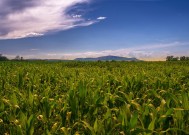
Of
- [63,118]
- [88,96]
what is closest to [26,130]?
[63,118]

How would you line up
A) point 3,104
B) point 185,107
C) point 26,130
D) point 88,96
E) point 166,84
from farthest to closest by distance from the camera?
point 166,84 < point 88,96 < point 3,104 < point 185,107 < point 26,130

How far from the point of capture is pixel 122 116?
3.54m

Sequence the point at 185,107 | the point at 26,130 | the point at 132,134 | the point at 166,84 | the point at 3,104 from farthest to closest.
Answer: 1. the point at 166,84
2. the point at 3,104
3. the point at 185,107
4. the point at 26,130
5. the point at 132,134

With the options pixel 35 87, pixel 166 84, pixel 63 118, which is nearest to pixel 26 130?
pixel 63 118

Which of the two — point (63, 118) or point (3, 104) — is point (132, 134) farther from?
point (3, 104)

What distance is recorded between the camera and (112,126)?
3.61m

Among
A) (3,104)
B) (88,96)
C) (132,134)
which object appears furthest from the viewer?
(88,96)

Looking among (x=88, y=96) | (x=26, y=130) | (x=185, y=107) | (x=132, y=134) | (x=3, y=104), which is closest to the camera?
(x=132, y=134)

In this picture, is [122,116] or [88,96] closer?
[122,116]

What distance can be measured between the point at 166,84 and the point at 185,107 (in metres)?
2.94

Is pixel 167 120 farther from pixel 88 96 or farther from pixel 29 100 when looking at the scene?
pixel 29 100

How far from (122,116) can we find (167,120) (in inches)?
22.5

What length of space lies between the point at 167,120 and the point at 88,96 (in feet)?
5.14

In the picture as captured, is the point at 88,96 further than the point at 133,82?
No
